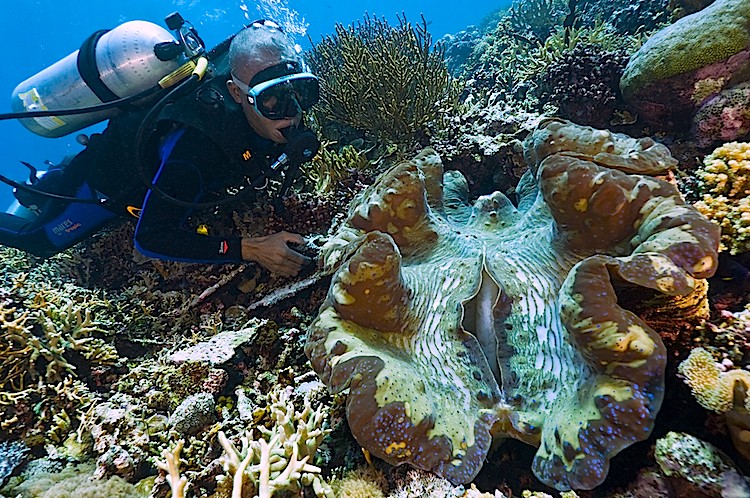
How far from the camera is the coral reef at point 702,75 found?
2.97 metres

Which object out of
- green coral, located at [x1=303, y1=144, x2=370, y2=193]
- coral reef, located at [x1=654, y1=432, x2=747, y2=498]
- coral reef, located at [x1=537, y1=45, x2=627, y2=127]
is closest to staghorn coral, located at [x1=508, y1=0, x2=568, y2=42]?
coral reef, located at [x1=537, y1=45, x2=627, y2=127]

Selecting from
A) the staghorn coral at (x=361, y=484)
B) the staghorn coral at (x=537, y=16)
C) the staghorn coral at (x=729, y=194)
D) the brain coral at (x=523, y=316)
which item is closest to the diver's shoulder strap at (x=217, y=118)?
the brain coral at (x=523, y=316)

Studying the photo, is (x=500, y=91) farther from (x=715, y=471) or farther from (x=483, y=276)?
(x=715, y=471)

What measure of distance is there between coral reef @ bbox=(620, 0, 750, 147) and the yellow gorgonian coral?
7.98 feet

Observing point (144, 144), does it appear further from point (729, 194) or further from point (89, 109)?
point (729, 194)

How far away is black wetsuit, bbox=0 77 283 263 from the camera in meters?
3.07

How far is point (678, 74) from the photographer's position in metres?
3.21

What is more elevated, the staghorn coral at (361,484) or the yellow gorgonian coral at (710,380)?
the yellow gorgonian coral at (710,380)

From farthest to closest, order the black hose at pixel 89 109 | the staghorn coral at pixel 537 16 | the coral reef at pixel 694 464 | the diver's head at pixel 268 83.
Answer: the staghorn coral at pixel 537 16 < the black hose at pixel 89 109 < the diver's head at pixel 268 83 < the coral reef at pixel 694 464

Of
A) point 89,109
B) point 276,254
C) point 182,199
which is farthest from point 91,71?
point 276,254

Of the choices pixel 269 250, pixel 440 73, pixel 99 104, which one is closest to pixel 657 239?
pixel 269 250

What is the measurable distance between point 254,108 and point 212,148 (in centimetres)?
47

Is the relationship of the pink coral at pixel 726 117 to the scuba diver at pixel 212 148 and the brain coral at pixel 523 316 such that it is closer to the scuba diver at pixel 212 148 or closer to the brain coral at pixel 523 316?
the brain coral at pixel 523 316

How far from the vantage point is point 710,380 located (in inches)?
53.3
